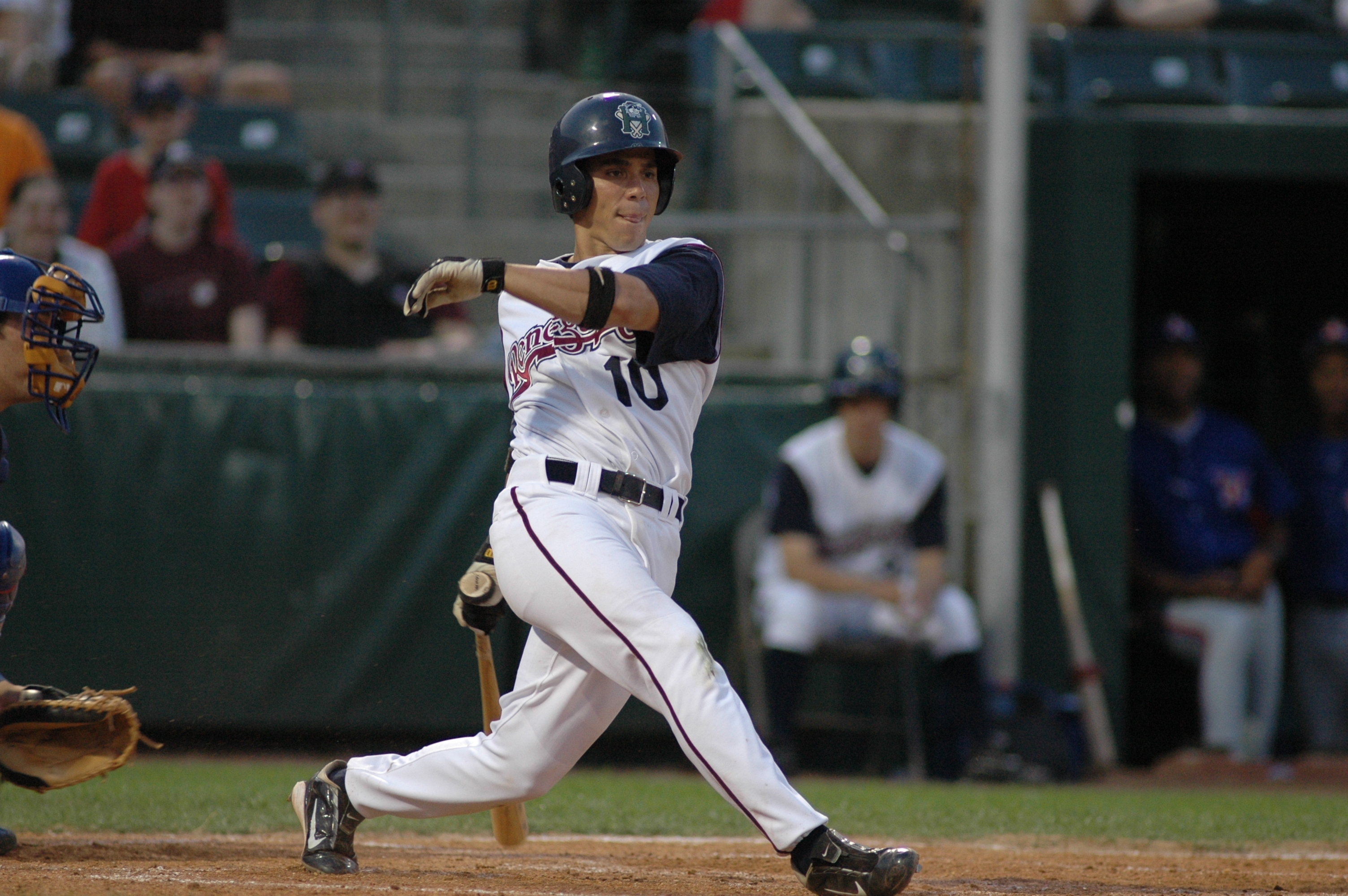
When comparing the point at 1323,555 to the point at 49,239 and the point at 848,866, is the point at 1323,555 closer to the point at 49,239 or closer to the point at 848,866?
the point at 848,866

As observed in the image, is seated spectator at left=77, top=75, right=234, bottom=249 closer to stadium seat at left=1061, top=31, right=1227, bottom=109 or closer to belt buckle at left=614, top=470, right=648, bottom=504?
stadium seat at left=1061, top=31, right=1227, bottom=109

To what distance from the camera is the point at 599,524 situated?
3.12m

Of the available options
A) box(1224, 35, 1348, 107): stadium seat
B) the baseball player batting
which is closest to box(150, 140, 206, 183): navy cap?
the baseball player batting

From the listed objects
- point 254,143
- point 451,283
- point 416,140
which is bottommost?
point 451,283

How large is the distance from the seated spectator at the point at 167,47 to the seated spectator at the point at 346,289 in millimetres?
2534

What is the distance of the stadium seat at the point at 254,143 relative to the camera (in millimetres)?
8602

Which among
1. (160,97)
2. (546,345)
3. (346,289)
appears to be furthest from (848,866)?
(160,97)

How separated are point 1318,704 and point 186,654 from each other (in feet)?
16.3

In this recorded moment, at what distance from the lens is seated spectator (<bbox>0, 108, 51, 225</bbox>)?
7.42 metres

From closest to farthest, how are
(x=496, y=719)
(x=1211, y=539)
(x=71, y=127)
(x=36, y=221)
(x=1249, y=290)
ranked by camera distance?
1. (x=496, y=719)
2. (x=36, y=221)
3. (x=1211, y=539)
4. (x=71, y=127)
5. (x=1249, y=290)

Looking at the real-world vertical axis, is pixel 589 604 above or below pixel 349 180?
below

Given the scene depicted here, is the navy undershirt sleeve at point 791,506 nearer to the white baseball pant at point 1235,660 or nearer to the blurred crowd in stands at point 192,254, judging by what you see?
the blurred crowd in stands at point 192,254

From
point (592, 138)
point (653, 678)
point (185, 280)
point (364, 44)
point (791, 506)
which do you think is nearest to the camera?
point (653, 678)

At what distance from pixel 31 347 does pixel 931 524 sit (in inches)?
154
